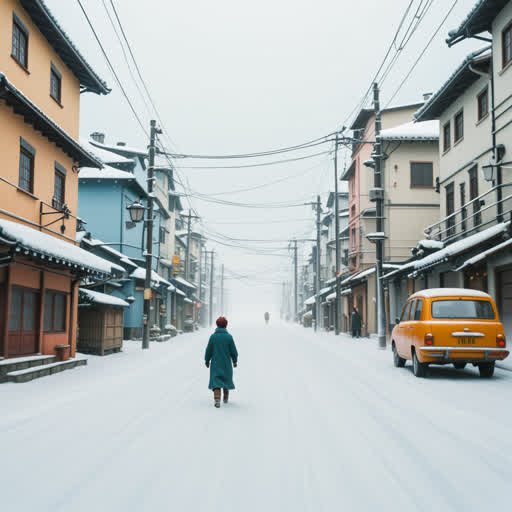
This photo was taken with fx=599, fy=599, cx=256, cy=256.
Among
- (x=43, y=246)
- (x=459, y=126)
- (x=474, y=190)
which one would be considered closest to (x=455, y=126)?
(x=459, y=126)

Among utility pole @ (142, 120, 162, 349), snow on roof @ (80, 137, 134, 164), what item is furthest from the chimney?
utility pole @ (142, 120, 162, 349)

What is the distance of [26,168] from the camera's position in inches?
639

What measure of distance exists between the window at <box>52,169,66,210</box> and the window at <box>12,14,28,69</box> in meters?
3.62

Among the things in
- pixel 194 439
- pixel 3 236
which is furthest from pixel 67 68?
pixel 194 439

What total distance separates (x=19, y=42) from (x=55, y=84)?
113 inches

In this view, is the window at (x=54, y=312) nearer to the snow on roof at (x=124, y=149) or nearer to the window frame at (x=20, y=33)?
the window frame at (x=20, y=33)

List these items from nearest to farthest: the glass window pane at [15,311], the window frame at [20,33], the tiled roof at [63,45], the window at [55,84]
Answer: the glass window pane at [15,311]
the window frame at [20,33]
the tiled roof at [63,45]
the window at [55,84]

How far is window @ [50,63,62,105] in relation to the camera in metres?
18.3

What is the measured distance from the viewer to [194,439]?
7.02 meters

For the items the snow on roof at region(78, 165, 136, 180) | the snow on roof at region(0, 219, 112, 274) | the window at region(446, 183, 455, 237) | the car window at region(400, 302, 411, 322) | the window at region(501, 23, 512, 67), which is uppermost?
the window at region(501, 23, 512, 67)

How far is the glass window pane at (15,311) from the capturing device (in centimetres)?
1476

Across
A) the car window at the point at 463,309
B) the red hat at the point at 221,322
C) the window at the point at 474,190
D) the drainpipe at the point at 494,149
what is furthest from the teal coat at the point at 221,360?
the window at the point at 474,190

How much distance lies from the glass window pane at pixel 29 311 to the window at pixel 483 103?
1704 centimetres

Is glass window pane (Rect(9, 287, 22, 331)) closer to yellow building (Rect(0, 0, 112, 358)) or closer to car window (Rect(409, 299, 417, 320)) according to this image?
yellow building (Rect(0, 0, 112, 358))
